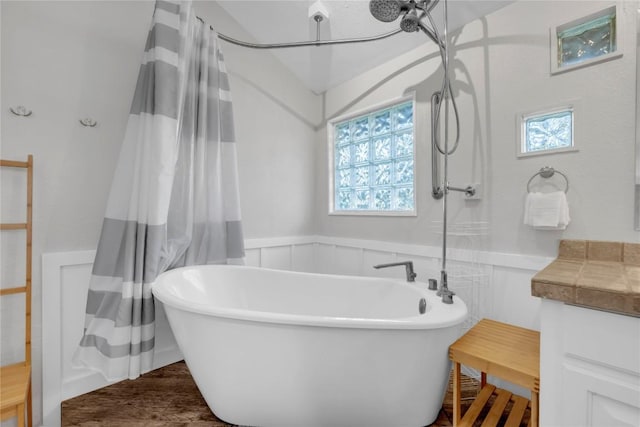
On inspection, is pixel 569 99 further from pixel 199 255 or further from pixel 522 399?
pixel 199 255

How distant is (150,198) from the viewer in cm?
161

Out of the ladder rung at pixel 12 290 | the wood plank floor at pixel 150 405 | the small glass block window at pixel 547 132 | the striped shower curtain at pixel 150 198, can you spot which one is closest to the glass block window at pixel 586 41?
the small glass block window at pixel 547 132

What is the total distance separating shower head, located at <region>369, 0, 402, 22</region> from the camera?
1.54m

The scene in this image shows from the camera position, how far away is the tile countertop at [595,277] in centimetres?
80

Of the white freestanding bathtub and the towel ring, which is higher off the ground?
the towel ring

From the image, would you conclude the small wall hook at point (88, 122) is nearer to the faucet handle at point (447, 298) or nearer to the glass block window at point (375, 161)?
the glass block window at point (375, 161)

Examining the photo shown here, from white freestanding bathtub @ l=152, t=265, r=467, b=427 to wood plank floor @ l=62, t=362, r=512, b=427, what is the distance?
0.44ft

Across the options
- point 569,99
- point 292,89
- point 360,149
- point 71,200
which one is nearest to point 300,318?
point 71,200

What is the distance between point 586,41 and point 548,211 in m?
0.78

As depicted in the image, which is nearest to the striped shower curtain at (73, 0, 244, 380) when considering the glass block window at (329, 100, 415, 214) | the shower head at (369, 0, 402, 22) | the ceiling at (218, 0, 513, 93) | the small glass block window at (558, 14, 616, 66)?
the ceiling at (218, 0, 513, 93)

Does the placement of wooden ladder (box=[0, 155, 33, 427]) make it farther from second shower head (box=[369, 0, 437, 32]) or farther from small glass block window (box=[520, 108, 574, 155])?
small glass block window (box=[520, 108, 574, 155])

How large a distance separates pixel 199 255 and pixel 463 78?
196 centimetres

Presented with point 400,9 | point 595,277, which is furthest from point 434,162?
point 595,277

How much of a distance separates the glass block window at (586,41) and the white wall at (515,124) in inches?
1.2
